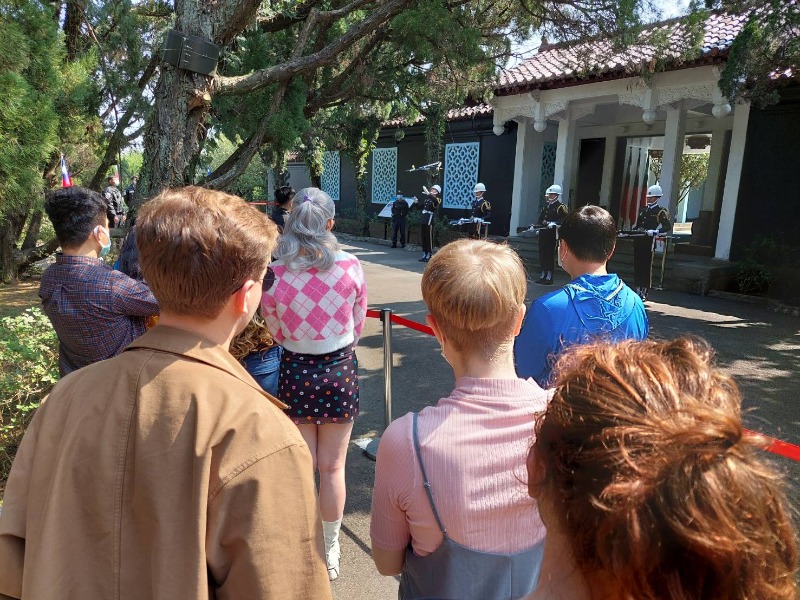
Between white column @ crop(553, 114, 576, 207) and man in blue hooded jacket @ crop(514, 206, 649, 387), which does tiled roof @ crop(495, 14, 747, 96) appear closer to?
white column @ crop(553, 114, 576, 207)

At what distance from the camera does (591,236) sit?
227 centimetres

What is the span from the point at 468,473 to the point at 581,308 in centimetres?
116

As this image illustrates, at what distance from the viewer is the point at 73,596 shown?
98 centimetres

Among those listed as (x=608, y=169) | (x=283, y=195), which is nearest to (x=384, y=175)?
(x=608, y=169)

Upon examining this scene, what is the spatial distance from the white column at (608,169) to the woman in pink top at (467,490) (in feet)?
48.3

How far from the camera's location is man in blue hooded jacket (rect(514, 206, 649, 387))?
7.04 ft

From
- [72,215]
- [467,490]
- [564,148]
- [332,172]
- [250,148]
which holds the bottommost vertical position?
[467,490]

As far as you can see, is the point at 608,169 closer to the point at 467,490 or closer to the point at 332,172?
the point at 332,172

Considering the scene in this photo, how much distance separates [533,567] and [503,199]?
46.9 feet

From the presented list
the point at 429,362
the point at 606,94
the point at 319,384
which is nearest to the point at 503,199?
the point at 606,94

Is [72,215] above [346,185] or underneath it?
underneath

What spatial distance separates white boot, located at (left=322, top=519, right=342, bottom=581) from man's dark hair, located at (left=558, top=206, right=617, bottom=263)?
5.11ft

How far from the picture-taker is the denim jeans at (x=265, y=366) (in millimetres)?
2514

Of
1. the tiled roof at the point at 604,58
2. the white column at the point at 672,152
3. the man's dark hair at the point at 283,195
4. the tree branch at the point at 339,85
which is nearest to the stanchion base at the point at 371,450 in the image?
the man's dark hair at the point at 283,195
